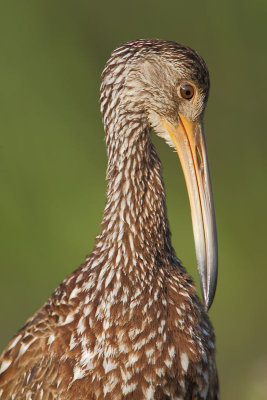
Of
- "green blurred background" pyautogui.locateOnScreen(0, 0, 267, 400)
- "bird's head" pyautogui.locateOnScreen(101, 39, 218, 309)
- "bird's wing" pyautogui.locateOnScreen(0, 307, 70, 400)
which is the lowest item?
"bird's wing" pyautogui.locateOnScreen(0, 307, 70, 400)

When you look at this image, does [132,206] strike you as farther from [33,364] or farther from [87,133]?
[87,133]

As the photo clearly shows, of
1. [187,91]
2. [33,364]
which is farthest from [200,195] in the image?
[33,364]

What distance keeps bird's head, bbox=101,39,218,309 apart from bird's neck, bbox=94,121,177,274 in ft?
0.46

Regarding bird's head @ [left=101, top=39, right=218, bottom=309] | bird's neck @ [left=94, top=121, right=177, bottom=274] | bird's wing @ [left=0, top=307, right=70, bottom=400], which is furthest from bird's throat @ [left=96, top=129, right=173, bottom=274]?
bird's wing @ [left=0, top=307, right=70, bottom=400]

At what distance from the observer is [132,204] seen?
463cm

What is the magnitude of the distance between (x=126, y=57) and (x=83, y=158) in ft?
18.9

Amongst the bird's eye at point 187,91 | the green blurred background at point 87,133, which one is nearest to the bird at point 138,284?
the bird's eye at point 187,91

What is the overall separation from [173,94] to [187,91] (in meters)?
0.08

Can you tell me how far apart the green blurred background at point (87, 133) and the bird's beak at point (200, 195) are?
5337 mm

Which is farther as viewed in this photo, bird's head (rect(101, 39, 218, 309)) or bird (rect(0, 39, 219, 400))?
bird's head (rect(101, 39, 218, 309))

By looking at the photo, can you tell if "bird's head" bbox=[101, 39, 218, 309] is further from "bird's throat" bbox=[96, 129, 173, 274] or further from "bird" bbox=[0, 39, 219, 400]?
"bird's throat" bbox=[96, 129, 173, 274]

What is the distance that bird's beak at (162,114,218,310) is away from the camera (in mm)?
4477

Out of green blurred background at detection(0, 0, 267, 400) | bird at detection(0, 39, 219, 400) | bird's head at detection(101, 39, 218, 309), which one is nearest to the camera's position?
bird at detection(0, 39, 219, 400)

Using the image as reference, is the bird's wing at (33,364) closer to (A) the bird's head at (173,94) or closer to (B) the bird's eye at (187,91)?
(A) the bird's head at (173,94)
